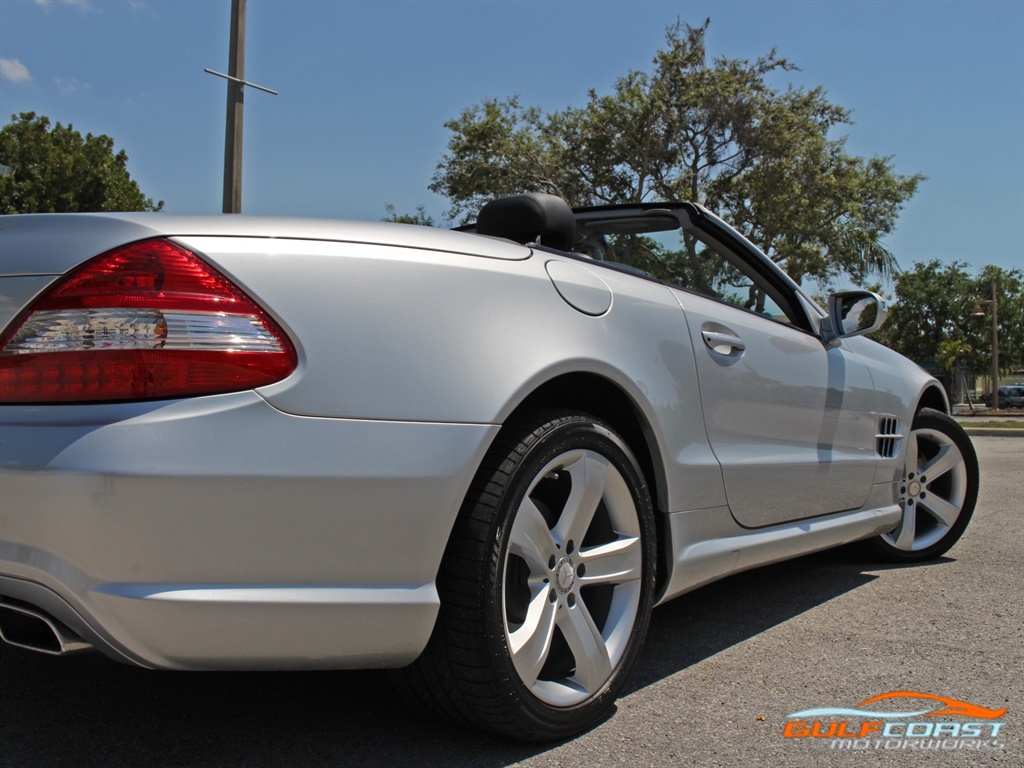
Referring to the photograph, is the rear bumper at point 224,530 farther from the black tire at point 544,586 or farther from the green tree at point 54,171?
the green tree at point 54,171

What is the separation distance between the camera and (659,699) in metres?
2.41

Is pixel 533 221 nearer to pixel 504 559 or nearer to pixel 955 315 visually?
pixel 504 559

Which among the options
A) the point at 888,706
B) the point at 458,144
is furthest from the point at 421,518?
the point at 458,144

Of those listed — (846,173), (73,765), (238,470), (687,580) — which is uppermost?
(846,173)

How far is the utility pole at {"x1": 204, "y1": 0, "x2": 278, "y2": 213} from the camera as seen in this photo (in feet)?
27.2

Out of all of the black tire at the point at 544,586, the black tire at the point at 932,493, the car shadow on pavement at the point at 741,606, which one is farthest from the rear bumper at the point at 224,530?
the black tire at the point at 932,493

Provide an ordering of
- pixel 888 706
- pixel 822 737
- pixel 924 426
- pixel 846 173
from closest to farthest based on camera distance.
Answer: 1. pixel 822 737
2. pixel 888 706
3. pixel 924 426
4. pixel 846 173

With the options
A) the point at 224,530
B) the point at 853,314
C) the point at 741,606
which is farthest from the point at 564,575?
the point at 853,314

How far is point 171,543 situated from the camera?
1.63m

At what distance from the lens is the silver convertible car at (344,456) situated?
1623 mm

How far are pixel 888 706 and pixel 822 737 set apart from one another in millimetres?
295

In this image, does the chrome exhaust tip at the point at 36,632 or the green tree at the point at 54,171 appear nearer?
the chrome exhaust tip at the point at 36,632

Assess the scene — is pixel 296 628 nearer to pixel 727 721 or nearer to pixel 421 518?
pixel 421 518

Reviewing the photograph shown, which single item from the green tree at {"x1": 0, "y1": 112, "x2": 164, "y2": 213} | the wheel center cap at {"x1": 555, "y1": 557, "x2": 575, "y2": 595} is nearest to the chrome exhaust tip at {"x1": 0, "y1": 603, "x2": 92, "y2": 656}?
the wheel center cap at {"x1": 555, "y1": 557, "x2": 575, "y2": 595}
